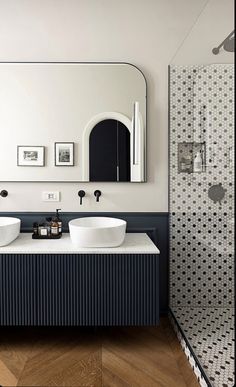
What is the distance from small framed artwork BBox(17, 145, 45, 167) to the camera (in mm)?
2527

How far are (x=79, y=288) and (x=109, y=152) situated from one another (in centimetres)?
109

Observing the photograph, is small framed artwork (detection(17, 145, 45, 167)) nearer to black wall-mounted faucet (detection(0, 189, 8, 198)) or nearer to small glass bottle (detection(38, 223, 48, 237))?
black wall-mounted faucet (detection(0, 189, 8, 198))

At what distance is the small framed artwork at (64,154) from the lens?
2.53 m

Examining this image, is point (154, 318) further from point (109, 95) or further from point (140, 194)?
point (109, 95)

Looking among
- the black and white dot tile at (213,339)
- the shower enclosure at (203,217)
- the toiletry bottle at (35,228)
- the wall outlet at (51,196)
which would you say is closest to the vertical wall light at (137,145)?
the shower enclosure at (203,217)

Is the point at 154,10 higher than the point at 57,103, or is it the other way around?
the point at 154,10

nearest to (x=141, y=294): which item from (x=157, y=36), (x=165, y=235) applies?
(x=165, y=235)

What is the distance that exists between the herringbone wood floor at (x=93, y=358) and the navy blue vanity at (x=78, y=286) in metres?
0.20

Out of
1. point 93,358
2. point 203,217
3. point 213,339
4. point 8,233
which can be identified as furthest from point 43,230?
point 213,339

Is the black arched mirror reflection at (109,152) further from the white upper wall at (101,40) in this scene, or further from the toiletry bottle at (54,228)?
the toiletry bottle at (54,228)

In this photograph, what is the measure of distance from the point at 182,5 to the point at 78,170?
1597 mm

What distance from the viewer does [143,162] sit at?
2557 mm

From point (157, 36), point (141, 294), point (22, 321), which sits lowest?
point (22, 321)

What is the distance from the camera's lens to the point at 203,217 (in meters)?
2.00
